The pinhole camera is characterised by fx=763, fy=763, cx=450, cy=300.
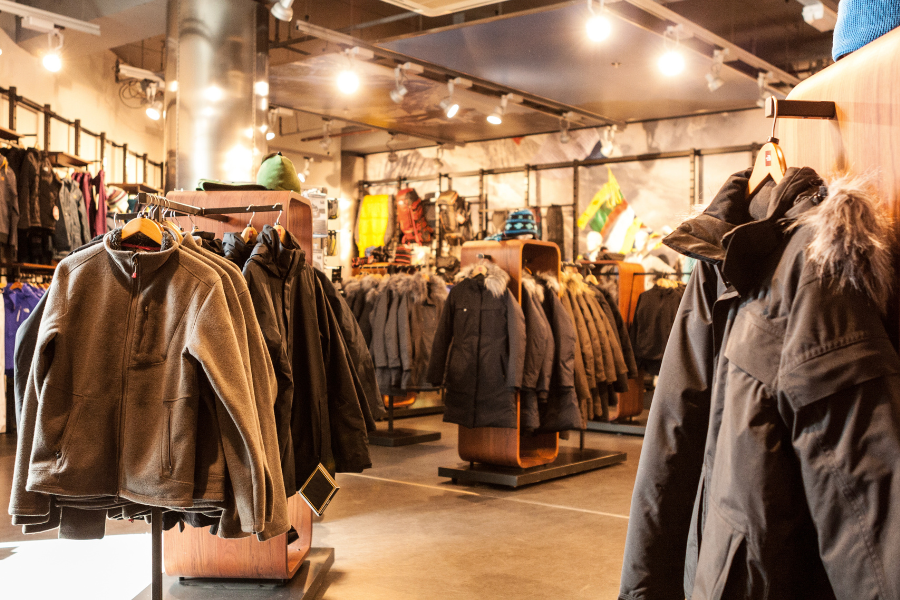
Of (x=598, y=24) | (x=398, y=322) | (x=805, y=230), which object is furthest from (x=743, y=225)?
(x=398, y=322)

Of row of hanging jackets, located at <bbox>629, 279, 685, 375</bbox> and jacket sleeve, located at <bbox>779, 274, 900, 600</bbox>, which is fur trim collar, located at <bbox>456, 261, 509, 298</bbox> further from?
jacket sleeve, located at <bbox>779, 274, 900, 600</bbox>

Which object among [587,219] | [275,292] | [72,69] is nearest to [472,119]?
[587,219]

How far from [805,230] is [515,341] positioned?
13.3 ft

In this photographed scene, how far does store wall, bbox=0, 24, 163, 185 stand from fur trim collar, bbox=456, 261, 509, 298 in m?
5.09

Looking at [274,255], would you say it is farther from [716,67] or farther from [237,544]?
[716,67]

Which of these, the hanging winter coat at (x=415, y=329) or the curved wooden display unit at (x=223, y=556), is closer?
the curved wooden display unit at (x=223, y=556)

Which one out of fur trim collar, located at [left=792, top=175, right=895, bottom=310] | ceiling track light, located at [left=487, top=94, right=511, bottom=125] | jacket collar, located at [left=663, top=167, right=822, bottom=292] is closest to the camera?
fur trim collar, located at [left=792, top=175, right=895, bottom=310]

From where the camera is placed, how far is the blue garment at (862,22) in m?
1.29

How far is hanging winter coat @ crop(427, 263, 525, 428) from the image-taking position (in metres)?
5.30

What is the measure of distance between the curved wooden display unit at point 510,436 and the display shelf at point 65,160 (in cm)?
468

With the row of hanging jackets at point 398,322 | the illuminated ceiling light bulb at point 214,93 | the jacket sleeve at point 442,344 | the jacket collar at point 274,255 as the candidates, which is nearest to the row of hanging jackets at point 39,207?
the illuminated ceiling light bulb at point 214,93

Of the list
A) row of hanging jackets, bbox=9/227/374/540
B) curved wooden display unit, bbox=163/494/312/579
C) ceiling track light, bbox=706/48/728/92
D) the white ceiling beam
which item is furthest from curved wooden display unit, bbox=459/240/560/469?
the white ceiling beam

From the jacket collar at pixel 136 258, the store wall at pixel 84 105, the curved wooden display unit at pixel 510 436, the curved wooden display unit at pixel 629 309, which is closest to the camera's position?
the jacket collar at pixel 136 258

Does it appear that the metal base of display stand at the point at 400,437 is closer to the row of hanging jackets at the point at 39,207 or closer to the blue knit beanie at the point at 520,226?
the blue knit beanie at the point at 520,226
